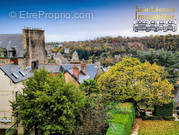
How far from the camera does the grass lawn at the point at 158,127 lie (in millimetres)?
20312

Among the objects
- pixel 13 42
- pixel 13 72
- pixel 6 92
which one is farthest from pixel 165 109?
pixel 13 42

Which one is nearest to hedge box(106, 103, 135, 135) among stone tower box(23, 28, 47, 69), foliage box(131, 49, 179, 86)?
stone tower box(23, 28, 47, 69)

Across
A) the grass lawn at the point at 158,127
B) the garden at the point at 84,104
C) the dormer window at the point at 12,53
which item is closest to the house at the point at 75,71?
the dormer window at the point at 12,53

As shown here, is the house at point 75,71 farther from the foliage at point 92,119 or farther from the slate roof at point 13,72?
the foliage at point 92,119

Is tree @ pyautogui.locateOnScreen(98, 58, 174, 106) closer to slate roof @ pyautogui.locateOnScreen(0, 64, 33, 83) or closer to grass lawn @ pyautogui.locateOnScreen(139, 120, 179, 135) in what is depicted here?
grass lawn @ pyautogui.locateOnScreen(139, 120, 179, 135)

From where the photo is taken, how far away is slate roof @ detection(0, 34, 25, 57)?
1329 inches

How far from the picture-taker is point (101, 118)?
1628 centimetres

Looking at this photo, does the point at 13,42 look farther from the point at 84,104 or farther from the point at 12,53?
the point at 84,104

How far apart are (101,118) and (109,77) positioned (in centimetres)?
861

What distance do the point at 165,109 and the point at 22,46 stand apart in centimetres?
2615

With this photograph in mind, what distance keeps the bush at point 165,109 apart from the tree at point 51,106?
46.9 ft

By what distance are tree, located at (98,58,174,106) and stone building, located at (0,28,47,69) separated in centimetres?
1554

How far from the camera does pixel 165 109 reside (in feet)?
85.4

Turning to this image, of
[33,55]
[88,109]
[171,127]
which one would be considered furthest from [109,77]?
[33,55]
